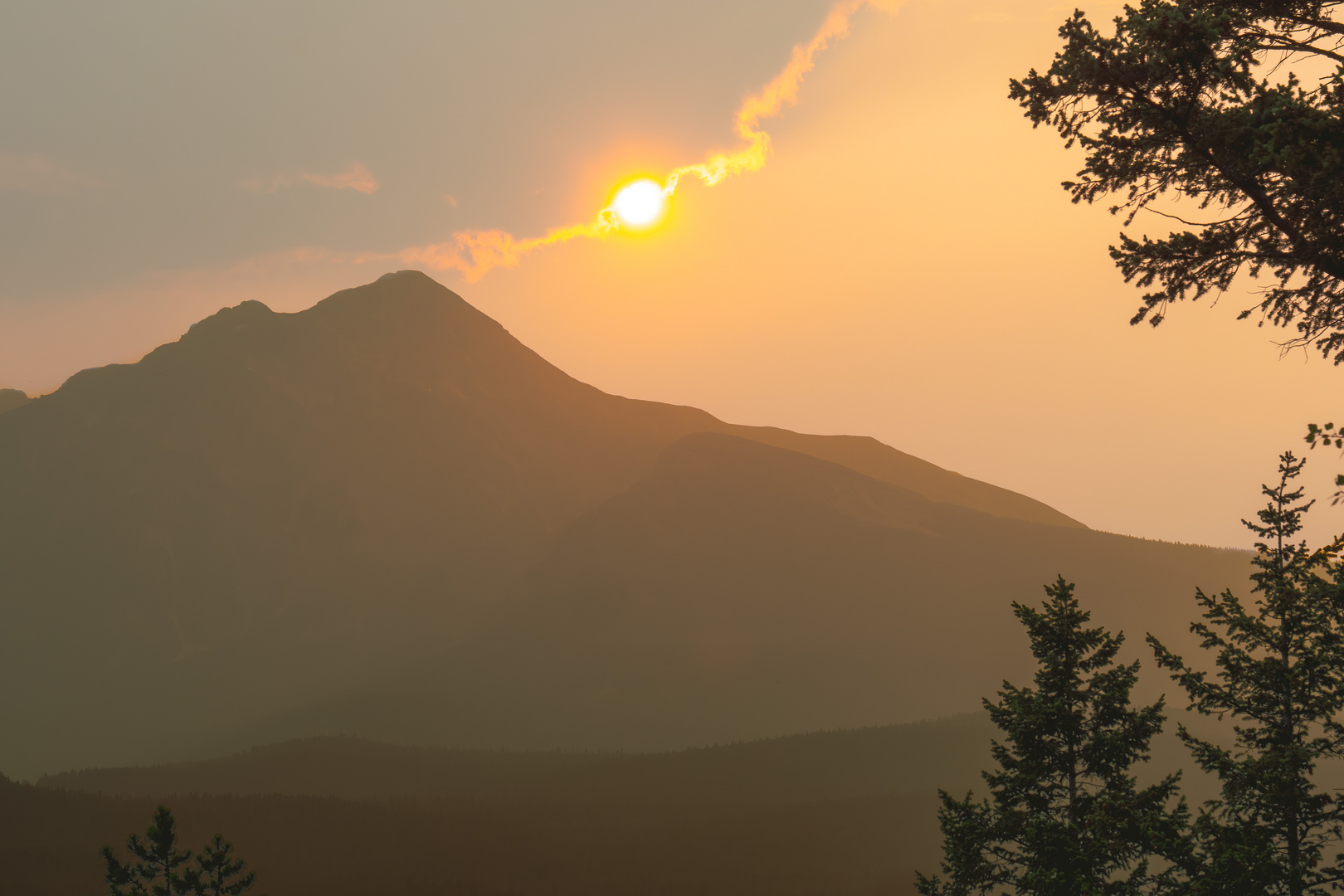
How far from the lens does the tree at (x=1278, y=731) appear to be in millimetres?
16078

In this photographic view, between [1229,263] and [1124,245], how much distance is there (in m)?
1.41

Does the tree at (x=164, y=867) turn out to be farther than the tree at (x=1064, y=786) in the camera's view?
→ Yes

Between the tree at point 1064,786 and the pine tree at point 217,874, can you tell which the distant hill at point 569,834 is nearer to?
the pine tree at point 217,874

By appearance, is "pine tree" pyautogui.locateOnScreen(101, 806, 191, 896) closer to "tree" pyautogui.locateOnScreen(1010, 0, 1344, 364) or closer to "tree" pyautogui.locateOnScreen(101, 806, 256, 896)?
"tree" pyautogui.locateOnScreen(101, 806, 256, 896)

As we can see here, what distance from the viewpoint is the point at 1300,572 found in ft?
57.5

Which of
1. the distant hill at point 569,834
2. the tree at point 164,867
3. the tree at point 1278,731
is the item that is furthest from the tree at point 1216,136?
the distant hill at point 569,834

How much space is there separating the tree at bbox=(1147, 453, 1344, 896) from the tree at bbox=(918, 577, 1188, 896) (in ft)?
3.01

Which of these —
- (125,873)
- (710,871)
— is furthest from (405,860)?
(125,873)

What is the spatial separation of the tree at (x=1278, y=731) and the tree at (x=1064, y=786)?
3.01 feet

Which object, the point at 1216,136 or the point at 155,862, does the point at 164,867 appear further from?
the point at 1216,136

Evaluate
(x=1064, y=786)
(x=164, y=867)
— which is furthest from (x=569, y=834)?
(x=1064, y=786)

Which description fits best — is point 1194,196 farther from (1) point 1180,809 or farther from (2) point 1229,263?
(1) point 1180,809

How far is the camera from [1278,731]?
17609 millimetres

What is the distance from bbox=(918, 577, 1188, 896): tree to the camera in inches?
656
